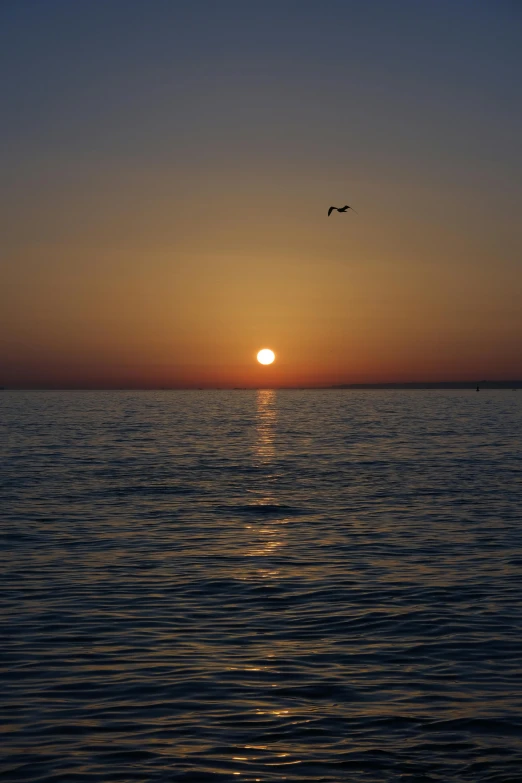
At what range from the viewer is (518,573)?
20828 mm

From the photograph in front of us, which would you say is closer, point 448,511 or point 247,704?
point 247,704

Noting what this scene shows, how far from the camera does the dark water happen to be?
10.7 m

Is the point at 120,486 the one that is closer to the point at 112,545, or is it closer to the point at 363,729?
the point at 112,545

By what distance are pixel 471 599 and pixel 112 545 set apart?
10.2 meters

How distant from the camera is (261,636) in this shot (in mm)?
15656

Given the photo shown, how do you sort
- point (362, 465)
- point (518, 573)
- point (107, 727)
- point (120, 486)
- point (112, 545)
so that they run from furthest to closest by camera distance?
1. point (362, 465)
2. point (120, 486)
3. point (112, 545)
4. point (518, 573)
5. point (107, 727)

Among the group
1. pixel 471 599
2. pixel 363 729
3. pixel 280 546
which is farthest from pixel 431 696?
pixel 280 546

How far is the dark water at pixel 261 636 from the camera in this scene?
10.7 m

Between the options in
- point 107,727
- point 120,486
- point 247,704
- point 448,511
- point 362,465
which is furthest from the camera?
point 362,465

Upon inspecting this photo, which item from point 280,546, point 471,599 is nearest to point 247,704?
point 471,599

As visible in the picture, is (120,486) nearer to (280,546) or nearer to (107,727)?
(280,546)

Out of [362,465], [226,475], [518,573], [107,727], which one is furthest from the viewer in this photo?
[362,465]

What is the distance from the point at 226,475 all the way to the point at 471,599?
27.3m

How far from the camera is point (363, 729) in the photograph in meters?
11.4
